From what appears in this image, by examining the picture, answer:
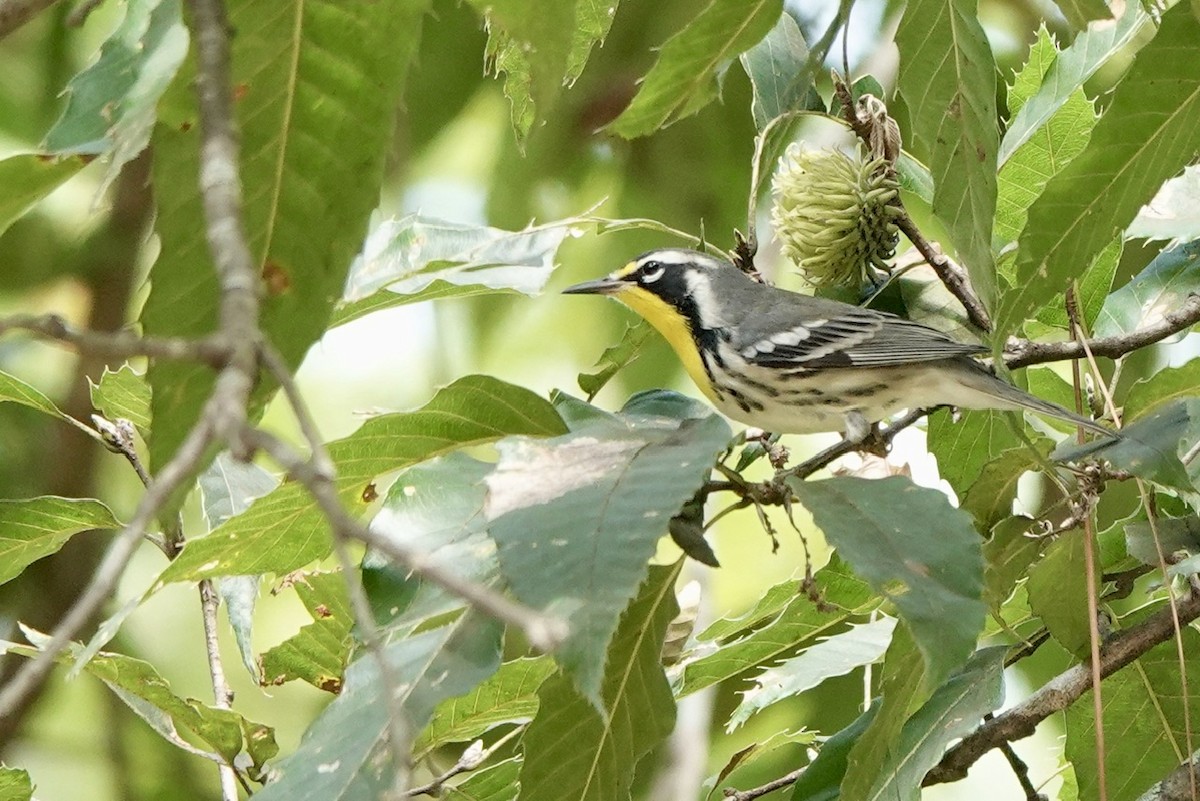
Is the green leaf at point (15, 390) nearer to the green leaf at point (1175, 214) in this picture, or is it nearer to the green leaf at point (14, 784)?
the green leaf at point (14, 784)

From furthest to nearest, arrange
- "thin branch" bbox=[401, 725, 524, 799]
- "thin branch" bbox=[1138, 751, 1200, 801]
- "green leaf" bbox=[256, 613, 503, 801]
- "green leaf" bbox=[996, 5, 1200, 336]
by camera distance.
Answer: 1. "thin branch" bbox=[401, 725, 524, 799]
2. "thin branch" bbox=[1138, 751, 1200, 801]
3. "green leaf" bbox=[996, 5, 1200, 336]
4. "green leaf" bbox=[256, 613, 503, 801]

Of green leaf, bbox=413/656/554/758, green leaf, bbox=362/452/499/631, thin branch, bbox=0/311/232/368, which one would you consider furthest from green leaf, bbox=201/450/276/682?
thin branch, bbox=0/311/232/368

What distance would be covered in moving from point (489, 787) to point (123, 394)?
0.81m

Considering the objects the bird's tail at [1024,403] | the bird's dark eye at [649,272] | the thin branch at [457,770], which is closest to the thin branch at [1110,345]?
the bird's tail at [1024,403]

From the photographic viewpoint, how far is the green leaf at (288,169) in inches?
44.7

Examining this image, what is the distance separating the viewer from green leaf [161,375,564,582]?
1612 millimetres

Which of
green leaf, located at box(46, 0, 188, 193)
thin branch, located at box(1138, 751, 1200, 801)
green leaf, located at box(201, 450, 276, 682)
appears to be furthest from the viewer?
green leaf, located at box(201, 450, 276, 682)

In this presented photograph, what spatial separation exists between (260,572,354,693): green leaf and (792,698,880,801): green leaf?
26.7 inches

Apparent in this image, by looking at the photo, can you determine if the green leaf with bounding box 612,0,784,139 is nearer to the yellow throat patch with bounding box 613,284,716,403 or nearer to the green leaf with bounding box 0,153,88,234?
the green leaf with bounding box 0,153,88,234

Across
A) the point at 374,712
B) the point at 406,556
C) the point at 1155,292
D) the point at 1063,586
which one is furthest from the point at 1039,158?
the point at 406,556

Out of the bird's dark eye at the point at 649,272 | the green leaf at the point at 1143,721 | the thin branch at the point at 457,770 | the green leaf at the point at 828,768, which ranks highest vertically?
the bird's dark eye at the point at 649,272

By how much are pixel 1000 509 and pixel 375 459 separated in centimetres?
76

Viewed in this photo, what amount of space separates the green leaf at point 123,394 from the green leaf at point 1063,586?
130 cm

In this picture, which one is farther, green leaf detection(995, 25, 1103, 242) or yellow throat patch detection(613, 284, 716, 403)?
yellow throat patch detection(613, 284, 716, 403)
